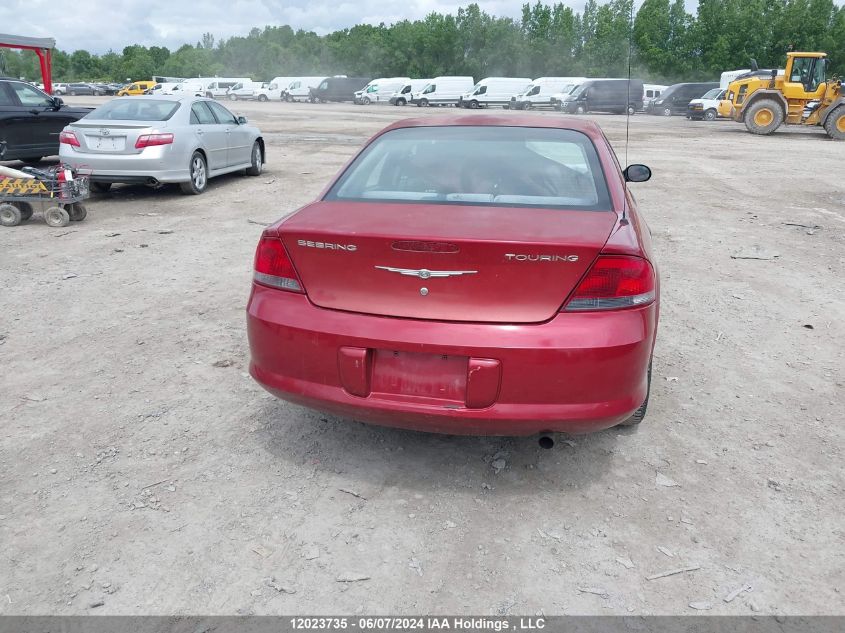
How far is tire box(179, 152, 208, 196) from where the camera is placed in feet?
34.1

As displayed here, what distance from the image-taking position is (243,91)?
6744 cm

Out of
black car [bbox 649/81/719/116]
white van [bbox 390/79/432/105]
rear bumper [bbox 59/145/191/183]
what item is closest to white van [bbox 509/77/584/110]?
black car [bbox 649/81/719/116]

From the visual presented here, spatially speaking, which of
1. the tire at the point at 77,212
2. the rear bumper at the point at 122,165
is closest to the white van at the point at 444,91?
the rear bumper at the point at 122,165

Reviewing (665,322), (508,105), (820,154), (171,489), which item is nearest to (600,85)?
(508,105)

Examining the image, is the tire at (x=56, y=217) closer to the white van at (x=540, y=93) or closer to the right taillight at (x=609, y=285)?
the right taillight at (x=609, y=285)

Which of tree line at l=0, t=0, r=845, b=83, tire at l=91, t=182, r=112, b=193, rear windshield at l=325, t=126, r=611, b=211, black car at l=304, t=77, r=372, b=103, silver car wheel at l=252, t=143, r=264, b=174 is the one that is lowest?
tire at l=91, t=182, r=112, b=193

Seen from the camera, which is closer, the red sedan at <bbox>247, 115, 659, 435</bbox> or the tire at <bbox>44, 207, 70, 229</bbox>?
the red sedan at <bbox>247, 115, 659, 435</bbox>

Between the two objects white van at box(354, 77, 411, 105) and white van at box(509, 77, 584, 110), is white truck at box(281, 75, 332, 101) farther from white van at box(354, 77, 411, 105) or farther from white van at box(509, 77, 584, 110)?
white van at box(509, 77, 584, 110)

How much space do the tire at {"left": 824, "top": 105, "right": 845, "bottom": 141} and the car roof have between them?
78.9 feet

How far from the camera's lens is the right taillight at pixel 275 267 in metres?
3.09

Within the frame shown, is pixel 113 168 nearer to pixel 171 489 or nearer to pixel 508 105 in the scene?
pixel 171 489

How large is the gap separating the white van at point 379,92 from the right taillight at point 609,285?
58.2 meters

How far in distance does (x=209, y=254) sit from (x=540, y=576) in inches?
220

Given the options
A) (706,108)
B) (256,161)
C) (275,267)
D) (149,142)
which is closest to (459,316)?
(275,267)
